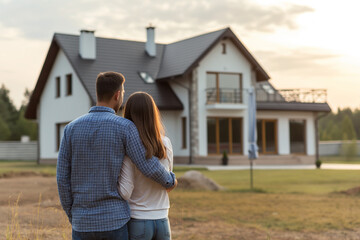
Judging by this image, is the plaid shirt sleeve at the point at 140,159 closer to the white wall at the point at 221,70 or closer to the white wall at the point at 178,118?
the white wall at the point at 221,70

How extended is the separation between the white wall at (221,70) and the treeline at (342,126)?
99.0ft

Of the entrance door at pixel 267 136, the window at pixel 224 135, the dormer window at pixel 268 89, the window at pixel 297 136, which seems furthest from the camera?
the dormer window at pixel 268 89

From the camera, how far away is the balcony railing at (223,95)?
27594mm

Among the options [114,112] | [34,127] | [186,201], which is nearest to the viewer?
[114,112]

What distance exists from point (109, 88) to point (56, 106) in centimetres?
2745

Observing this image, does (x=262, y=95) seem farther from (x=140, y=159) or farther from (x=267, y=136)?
(x=140, y=159)

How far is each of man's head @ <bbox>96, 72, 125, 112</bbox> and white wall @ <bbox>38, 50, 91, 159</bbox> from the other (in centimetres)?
2394

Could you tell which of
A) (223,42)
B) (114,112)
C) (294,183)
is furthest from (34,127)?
(114,112)

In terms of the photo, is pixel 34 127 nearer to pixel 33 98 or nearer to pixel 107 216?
pixel 33 98

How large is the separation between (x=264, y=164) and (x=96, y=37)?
429 inches

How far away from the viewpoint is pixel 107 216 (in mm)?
3115

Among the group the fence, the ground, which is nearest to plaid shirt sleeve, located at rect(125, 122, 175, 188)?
the ground

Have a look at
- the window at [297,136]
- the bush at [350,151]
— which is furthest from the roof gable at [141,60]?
the bush at [350,151]

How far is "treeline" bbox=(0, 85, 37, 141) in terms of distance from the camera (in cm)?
5041
